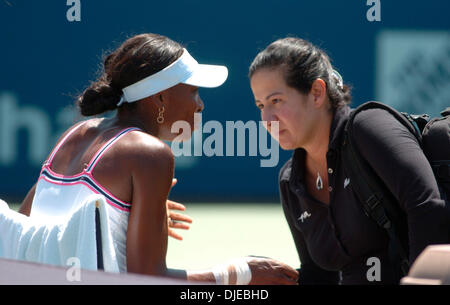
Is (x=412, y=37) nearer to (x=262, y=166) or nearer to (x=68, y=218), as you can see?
(x=262, y=166)

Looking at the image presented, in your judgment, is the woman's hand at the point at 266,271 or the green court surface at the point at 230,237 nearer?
the woman's hand at the point at 266,271

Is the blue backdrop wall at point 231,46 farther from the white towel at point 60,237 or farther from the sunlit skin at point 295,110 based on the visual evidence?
the white towel at point 60,237

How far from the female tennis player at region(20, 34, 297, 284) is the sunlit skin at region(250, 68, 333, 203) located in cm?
23

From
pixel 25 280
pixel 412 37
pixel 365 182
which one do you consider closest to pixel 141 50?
pixel 365 182

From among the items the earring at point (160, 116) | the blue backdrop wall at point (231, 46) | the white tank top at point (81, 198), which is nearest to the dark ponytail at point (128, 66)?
the earring at point (160, 116)

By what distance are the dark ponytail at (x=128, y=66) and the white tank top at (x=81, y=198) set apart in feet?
0.89

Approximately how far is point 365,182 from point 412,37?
770cm

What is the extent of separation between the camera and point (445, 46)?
31.7 feet

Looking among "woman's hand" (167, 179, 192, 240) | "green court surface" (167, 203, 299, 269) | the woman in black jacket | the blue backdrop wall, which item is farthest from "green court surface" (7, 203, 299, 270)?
the woman in black jacket

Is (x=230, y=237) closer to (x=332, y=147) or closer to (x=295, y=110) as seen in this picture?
(x=295, y=110)

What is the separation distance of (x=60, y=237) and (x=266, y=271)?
2.70ft

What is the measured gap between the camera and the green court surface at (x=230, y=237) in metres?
5.59

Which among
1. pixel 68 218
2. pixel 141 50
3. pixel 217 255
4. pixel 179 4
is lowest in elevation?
pixel 217 255

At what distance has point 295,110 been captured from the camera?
280 cm
